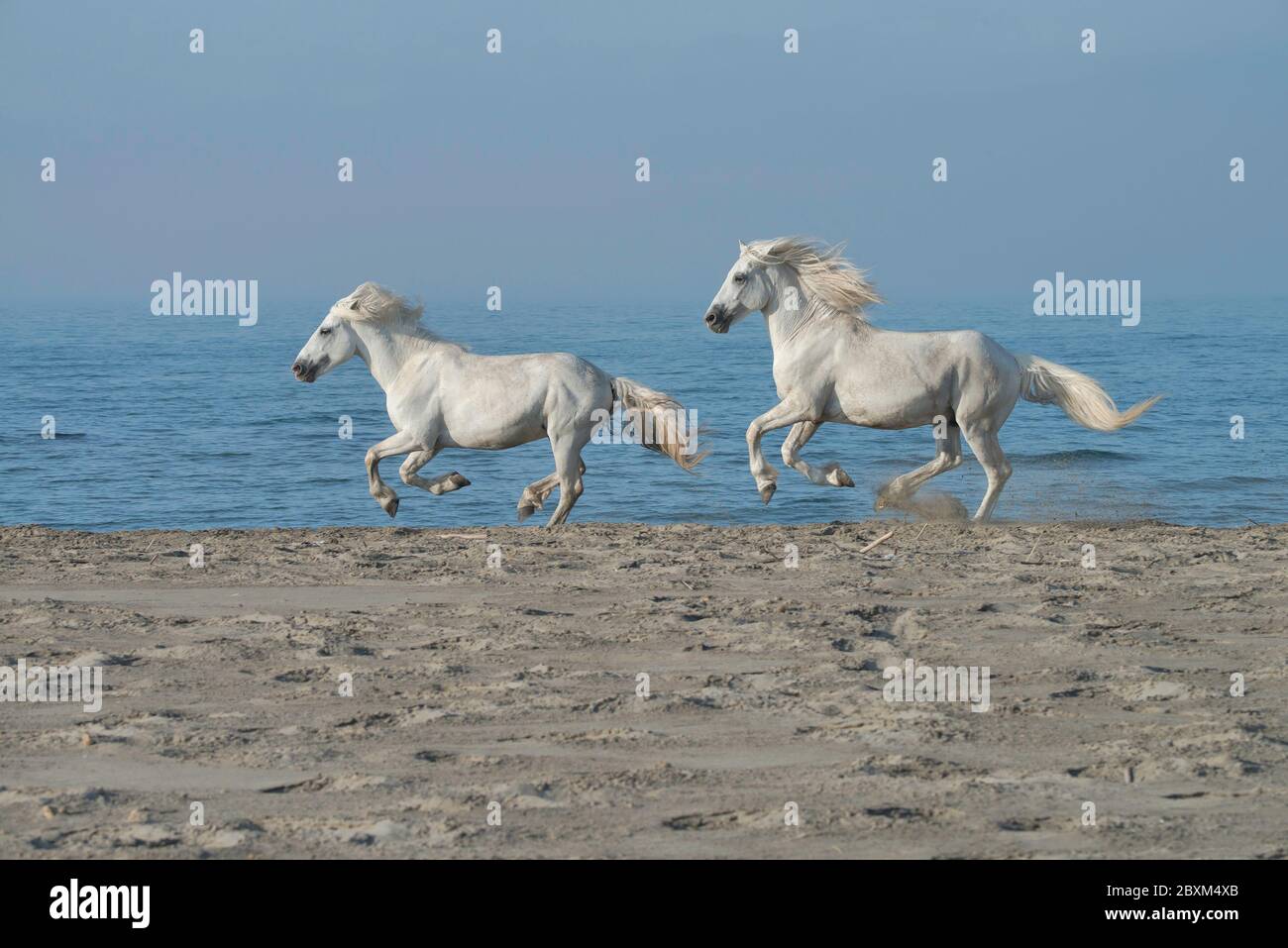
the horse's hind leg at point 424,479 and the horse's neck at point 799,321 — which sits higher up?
the horse's neck at point 799,321

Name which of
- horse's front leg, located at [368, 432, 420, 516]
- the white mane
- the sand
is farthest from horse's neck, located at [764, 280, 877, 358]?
horse's front leg, located at [368, 432, 420, 516]

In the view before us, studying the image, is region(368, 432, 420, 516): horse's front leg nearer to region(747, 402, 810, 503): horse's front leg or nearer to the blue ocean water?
region(747, 402, 810, 503): horse's front leg

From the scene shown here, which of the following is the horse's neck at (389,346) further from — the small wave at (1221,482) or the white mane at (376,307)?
the small wave at (1221,482)

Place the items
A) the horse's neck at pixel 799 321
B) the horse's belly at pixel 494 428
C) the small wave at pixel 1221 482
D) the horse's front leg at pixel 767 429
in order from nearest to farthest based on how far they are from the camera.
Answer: the horse's belly at pixel 494 428 < the horse's front leg at pixel 767 429 < the horse's neck at pixel 799 321 < the small wave at pixel 1221 482

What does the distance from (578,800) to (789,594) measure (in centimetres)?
342

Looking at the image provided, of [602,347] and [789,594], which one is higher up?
[602,347]

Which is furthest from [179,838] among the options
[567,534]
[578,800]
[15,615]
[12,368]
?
[12,368]

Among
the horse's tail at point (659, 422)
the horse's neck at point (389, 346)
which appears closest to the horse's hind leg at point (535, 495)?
the horse's tail at point (659, 422)

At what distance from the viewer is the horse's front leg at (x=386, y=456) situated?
10506 mm

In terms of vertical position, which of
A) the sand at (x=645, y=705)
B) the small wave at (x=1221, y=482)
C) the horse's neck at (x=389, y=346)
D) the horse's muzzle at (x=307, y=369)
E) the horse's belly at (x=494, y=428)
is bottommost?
the sand at (x=645, y=705)

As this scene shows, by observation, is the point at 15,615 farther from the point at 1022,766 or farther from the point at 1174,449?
the point at 1174,449

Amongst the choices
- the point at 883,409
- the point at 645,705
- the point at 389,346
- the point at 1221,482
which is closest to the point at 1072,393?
the point at 883,409

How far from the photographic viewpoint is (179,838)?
471 centimetres
